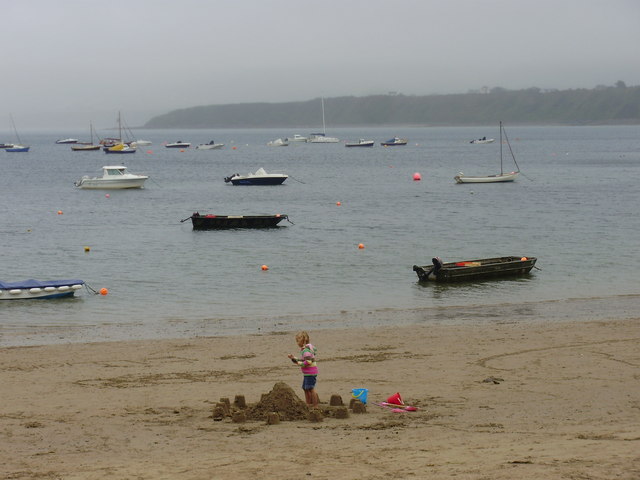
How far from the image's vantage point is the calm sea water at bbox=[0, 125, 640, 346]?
88.7 ft

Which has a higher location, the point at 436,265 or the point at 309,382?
the point at 309,382

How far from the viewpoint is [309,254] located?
40.6m

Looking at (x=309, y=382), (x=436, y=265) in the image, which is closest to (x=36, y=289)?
(x=436, y=265)

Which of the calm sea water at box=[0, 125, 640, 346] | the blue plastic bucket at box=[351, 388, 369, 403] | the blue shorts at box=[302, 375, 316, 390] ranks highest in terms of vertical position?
the blue shorts at box=[302, 375, 316, 390]

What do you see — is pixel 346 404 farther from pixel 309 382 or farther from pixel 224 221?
pixel 224 221

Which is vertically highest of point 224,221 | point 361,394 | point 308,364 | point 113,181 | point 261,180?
point 308,364

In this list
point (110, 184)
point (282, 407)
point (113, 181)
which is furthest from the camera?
point (110, 184)

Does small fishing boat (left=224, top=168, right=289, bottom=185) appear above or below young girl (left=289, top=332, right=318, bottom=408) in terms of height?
below

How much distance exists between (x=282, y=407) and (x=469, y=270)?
18398 mm

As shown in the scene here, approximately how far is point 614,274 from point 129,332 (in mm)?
19084

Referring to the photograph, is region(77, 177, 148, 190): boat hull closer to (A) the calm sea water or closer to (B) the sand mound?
(A) the calm sea water

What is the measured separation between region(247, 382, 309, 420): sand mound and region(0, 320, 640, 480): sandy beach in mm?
167

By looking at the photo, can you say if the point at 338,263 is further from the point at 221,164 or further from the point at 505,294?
the point at 221,164

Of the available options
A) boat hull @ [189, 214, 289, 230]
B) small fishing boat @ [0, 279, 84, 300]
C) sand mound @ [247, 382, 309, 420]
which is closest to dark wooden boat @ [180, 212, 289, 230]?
boat hull @ [189, 214, 289, 230]
